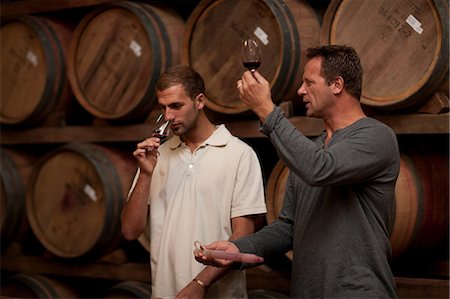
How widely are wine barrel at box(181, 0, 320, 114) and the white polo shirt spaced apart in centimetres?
71

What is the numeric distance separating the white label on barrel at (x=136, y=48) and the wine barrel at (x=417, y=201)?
1.15m

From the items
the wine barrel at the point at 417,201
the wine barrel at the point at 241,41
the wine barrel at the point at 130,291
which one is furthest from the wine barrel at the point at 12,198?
the wine barrel at the point at 417,201

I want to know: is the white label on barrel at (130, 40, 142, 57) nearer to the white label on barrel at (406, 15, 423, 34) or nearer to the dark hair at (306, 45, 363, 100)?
the white label on barrel at (406, 15, 423, 34)

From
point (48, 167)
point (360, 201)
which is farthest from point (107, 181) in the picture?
point (360, 201)

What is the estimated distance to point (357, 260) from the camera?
2713 millimetres

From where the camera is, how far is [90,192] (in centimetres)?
484

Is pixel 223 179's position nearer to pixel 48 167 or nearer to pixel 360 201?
pixel 360 201

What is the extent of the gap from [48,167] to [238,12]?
168cm

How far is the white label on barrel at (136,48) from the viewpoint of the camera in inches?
182

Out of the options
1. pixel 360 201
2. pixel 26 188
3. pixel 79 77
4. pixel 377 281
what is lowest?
pixel 377 281

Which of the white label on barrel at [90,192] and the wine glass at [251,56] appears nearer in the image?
the wine glass at [251,56]

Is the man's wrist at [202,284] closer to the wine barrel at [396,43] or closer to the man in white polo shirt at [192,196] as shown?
the man in white polo shirt at [192,196]

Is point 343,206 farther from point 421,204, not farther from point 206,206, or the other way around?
point 421,204

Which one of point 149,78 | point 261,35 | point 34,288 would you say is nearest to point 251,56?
point 261,35
